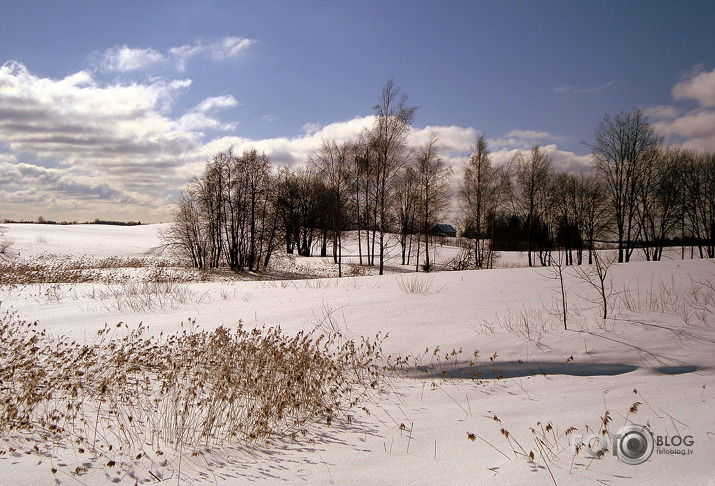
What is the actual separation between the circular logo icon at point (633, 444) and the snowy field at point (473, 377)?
88mm

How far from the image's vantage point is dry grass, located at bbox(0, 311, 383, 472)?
13.6 feet

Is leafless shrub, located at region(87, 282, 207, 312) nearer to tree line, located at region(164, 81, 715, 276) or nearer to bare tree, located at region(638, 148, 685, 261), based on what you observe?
tree line, located at region(164, 81, 715, 276)

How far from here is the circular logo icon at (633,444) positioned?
338cm

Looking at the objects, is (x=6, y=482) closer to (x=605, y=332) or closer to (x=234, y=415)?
(x=234, y=415)

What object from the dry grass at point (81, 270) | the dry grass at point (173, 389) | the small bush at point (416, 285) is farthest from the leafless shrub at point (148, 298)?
the dry grass at point (81, 270)

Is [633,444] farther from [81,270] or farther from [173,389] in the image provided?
[81,270]

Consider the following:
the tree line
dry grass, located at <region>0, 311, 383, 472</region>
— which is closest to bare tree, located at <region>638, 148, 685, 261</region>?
the tree line

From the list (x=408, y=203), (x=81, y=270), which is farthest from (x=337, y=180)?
(x=81, y=270)

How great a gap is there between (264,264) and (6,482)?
2917cm

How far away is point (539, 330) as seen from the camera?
6883 mm

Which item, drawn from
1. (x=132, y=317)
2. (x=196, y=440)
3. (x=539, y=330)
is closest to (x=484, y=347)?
(x=539, y=330)

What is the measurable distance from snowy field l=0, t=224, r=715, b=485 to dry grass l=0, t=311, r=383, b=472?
0.23 m

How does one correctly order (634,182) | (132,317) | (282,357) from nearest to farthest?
(282,357) < (132,317) < (634,182)

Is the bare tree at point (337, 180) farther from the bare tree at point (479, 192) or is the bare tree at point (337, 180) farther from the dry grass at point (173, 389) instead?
the dry grass at point (173, 389)
